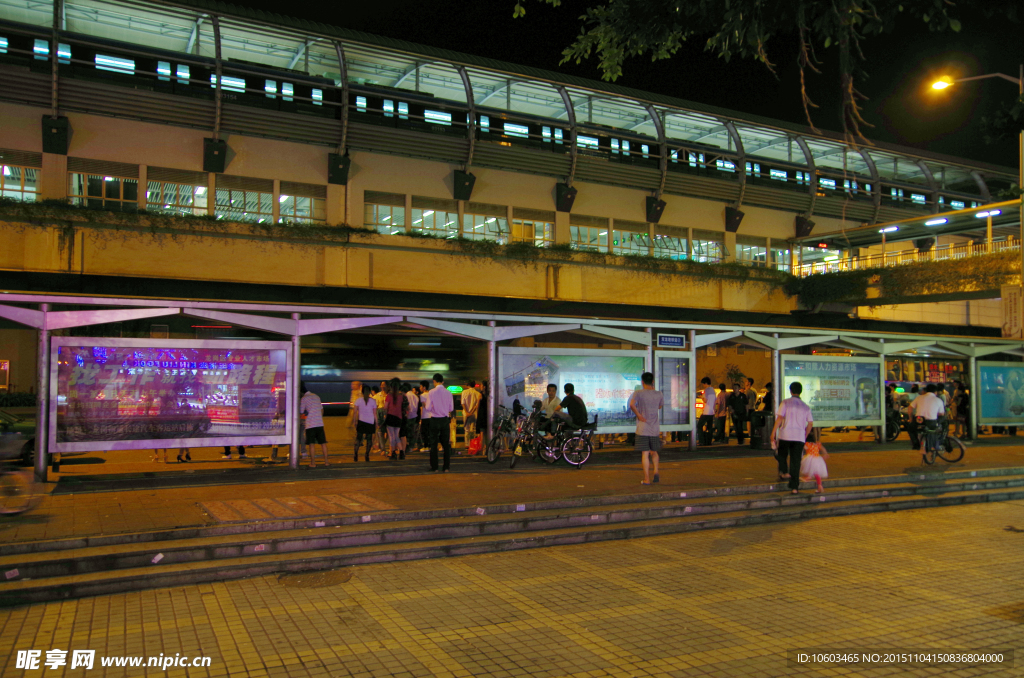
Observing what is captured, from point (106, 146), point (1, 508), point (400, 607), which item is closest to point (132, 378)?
point (1, 508)

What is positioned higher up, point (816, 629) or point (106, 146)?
point (106, 146)

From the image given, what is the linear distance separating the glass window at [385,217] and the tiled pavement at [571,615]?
62.6 feet

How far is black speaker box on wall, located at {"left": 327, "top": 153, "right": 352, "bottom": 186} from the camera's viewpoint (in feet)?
78.5

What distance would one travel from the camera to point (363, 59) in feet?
82.6

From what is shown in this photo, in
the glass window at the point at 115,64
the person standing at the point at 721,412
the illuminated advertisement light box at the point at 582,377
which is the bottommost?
the person standing at the point at 721,412

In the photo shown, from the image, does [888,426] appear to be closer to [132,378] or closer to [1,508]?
[132,378]

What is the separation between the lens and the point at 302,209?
79.0ft

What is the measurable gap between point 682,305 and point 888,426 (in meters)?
10.5

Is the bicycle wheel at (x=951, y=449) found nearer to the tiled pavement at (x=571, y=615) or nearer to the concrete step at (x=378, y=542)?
the concrete step at (x=378, y=542)

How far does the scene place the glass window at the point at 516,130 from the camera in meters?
27.4

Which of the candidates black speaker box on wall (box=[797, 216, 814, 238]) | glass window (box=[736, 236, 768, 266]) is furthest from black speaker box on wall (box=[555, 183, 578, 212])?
black speaker box on wall (box=[797, 216, 814, 238])

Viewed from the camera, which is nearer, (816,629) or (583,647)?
(583,647)

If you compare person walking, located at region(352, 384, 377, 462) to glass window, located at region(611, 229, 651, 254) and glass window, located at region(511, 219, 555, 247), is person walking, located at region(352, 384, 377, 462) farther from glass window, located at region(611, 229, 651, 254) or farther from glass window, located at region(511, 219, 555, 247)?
glass window, located at region(611, 229, 651, 254)

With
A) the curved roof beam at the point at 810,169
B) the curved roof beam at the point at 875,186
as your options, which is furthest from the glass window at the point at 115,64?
the curved roof beam at the point at 875,186
